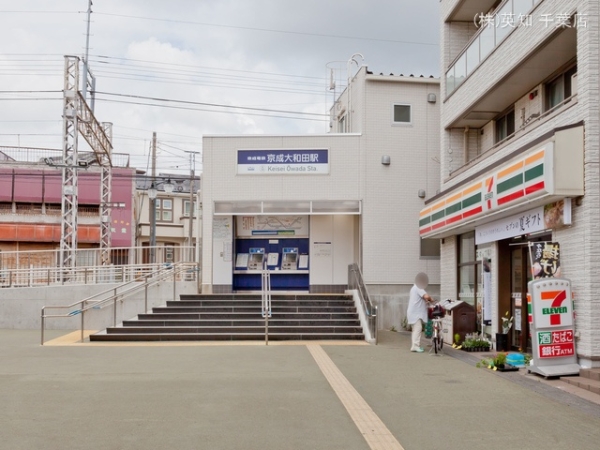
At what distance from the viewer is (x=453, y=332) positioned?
1698 cm

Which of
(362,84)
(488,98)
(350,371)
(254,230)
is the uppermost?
(362,84)

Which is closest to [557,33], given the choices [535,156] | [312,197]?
[535,156]

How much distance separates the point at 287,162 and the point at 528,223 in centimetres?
1033

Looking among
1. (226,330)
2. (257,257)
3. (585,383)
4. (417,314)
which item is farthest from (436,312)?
(257,257)

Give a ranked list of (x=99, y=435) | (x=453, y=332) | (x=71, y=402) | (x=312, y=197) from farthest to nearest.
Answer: (x=312, y=197), (x=453, y=332), (x=71, y=402), (x=99, y=435)

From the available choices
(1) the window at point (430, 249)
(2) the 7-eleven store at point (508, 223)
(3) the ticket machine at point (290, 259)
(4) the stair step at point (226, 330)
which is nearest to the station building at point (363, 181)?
(1) the window at point (430, 249)

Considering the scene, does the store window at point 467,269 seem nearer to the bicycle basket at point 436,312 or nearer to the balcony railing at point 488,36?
the bicycle basket at point 436,312

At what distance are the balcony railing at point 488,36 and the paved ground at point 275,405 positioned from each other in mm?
6859

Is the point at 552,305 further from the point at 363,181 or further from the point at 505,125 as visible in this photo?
the point at 363,181

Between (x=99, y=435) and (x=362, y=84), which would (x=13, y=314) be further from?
(x=99, y=435)

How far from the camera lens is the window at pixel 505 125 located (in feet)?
58.7

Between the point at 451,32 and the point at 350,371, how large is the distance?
11500mm

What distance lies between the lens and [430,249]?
899 inches

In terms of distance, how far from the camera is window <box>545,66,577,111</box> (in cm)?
1447
